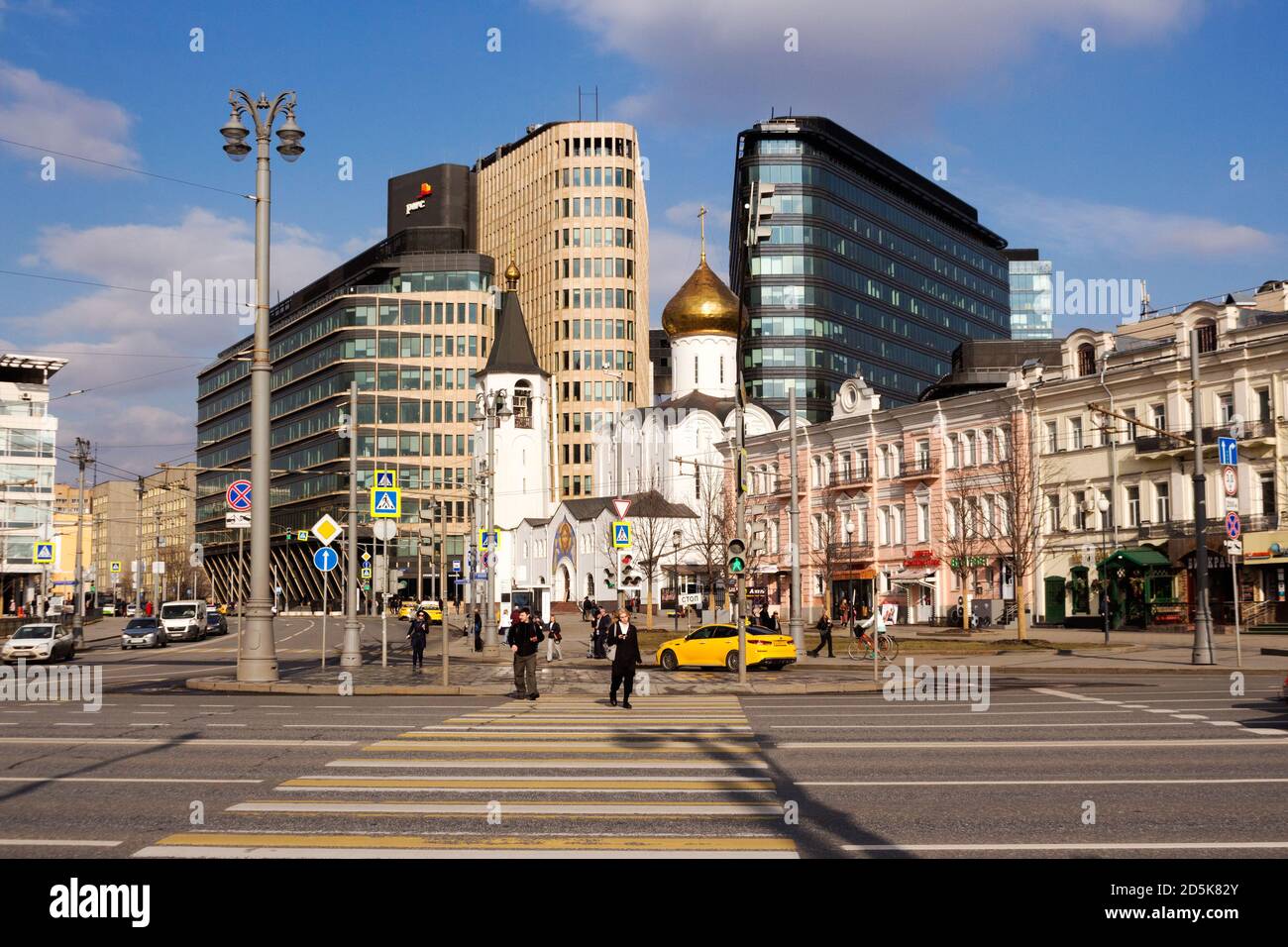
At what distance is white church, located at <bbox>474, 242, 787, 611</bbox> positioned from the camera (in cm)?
8906

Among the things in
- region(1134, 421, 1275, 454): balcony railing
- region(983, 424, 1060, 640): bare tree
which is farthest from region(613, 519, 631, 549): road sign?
region(1134, 421, 1275, 454): balcony railing

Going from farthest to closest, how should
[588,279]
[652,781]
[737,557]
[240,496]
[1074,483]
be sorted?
1. [588,279]
2. [1074,483]
3. [240,496]
4. [737,557]
5. [652,781]

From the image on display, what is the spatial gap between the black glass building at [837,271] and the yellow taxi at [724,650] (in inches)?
2719

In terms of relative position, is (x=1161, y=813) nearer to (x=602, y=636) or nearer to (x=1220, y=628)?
(x=602, y=636)

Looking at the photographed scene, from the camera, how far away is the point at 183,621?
66.9m

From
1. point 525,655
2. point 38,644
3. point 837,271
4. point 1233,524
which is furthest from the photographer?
point 837,271

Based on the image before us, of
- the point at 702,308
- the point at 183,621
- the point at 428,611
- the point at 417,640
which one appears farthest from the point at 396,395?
the point at 417,640

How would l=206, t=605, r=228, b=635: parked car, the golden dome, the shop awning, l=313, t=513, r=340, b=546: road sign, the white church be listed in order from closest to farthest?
l=313, t=513, r=340, b=546: road sign, the shop awning, l=206, t=605, r=228, b=635: parked car, the white church, the golden dome

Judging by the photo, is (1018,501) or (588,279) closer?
(1018,501)

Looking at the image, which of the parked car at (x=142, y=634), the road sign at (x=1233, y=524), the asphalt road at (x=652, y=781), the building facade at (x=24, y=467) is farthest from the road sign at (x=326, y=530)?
the building facade at (x=24, y=467)

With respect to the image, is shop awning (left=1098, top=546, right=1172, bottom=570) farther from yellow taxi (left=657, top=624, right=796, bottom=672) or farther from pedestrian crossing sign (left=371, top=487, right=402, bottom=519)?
pedestrian crossing sign (left=371, top=487, right=402, bottom=519)

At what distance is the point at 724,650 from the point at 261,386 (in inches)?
579

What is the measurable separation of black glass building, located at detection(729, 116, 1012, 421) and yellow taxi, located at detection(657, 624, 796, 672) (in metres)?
69.1

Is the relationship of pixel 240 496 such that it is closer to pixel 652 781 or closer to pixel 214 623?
pixel 652 781
